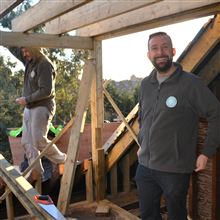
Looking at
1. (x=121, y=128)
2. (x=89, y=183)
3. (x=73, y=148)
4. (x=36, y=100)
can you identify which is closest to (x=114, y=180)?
(x=89, y=183)

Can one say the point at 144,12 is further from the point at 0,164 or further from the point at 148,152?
the point at 0,164

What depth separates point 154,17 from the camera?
284cm

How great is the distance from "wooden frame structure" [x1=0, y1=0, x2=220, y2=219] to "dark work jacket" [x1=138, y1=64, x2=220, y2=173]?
2.05 feet

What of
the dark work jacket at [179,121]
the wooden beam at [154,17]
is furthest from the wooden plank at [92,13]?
the dark work jacket at [179,121]

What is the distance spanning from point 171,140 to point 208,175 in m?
1.47

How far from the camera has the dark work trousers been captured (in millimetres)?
2289

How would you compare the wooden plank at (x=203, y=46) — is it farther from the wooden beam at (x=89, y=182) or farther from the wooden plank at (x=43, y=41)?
the wooden beam at (x=89, y=182)

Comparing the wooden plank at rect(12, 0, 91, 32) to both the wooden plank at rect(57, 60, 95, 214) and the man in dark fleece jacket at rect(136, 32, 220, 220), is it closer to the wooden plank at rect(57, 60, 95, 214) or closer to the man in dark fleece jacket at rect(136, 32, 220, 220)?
the man in dark fleece jacket at rect(136, 32, 220, 220)

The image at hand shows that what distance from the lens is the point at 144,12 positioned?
2945 millimetres

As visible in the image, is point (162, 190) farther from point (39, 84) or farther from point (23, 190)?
point (39, 84)

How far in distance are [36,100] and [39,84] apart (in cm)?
18

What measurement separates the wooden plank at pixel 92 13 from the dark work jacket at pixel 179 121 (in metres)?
0.64

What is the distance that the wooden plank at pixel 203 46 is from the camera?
106 inches

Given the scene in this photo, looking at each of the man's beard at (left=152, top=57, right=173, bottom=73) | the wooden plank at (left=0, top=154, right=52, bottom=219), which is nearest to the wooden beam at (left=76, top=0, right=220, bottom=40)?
the man's beard at (left=152, top=57, right=173, bottom=73)
